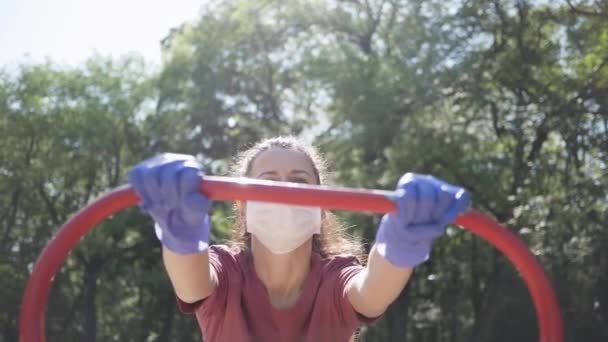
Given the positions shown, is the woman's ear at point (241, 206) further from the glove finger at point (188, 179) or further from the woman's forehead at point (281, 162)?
the glove finger at point (188, 179)

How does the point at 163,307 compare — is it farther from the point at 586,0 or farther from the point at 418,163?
the point at 586,0

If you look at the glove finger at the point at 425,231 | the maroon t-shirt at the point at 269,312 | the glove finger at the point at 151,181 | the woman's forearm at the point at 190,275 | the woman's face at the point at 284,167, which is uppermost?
the woman's face at the point at 284,167

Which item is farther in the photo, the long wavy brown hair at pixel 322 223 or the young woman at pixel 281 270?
the long wavy brown hair at pixel 322 223

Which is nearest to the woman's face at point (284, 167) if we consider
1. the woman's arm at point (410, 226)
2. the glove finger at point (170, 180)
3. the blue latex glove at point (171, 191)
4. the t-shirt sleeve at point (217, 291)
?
the t-shirt sleeve at point (217, 291)

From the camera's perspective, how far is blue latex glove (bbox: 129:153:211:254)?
2211 millimetres

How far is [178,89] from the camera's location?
78.5 feet

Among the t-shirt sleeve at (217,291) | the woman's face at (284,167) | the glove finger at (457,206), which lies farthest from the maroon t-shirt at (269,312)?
the glove finger at (457,206)

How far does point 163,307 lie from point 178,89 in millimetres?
6702

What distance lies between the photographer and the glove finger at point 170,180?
7.26ft

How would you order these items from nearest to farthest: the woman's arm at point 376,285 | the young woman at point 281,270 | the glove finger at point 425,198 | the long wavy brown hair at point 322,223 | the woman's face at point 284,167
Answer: the glove finger at point 425,198
the young woman at point 281,270
the woman's arm at point 376,285
the woman's face at point 284,167
the long wavy brown hair at point 322,223

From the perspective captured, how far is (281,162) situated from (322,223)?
17.0 inches

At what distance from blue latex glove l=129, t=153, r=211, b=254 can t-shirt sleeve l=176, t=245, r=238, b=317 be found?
58 centimetres

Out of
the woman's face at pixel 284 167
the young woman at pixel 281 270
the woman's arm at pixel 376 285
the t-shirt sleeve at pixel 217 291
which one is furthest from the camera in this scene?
the woman's face at pixel 284 167

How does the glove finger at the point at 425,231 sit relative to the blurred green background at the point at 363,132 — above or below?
below
